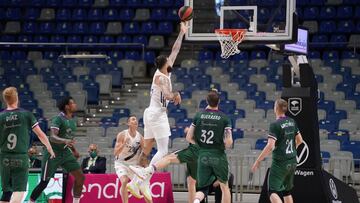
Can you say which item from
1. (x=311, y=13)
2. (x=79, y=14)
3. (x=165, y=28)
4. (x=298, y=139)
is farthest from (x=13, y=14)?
(x=298, y=139)

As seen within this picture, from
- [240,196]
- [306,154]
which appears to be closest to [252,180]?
[240,196]

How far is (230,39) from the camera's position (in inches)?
636

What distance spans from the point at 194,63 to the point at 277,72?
10.1 feet

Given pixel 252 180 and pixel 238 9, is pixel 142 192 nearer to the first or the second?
pixel 238 9

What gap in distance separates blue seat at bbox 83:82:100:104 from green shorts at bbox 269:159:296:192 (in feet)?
43.0

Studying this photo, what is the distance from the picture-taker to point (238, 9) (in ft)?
54.2

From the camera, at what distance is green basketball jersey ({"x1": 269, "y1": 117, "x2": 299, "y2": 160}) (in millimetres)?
14336

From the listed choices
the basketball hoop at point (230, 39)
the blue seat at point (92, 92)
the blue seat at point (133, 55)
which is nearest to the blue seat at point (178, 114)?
the blue seat at point (92, 92)

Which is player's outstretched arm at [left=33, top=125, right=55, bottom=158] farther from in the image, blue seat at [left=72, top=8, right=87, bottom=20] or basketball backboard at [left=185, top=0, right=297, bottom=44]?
blue seat at [left=72, top=8, right=87, bottom=20]

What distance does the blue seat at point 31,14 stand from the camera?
31.5 m

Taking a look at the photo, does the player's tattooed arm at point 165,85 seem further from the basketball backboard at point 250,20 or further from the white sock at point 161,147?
the basketball backboard at point 250,20

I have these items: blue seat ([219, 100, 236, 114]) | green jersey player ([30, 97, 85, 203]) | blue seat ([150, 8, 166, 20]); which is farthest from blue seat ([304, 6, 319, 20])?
green jersey player ([30, 97, 85, 203])

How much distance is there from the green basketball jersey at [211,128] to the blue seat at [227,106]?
10.4 meters

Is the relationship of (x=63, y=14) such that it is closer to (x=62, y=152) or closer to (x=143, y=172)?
(x=62, y=152)
